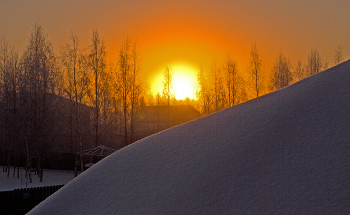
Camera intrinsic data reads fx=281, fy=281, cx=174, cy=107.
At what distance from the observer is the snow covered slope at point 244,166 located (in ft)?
10.5

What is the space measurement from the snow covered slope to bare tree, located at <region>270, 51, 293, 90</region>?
29.3 metres

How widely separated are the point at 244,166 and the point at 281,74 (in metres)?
32.7

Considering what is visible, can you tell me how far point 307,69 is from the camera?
36125 mm

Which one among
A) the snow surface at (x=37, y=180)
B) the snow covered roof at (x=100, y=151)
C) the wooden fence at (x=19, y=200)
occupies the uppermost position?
the snow covered roof at (x=100, y=151)

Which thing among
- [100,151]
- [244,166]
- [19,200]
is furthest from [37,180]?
[244,166]

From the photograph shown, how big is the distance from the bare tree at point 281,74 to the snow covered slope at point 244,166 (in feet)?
96.1

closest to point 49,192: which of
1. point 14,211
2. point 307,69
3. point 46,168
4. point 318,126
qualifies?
point 14,211

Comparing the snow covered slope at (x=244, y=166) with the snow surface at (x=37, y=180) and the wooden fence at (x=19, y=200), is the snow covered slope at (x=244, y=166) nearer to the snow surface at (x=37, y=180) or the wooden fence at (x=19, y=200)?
the wooden fence at (x=19, y=200)

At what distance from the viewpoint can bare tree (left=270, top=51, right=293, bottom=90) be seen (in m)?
33.2

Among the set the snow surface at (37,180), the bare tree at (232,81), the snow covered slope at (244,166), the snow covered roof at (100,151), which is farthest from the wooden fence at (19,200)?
the bare tree at (232,81)

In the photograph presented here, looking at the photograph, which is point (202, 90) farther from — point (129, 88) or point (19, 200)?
point (19, 200)

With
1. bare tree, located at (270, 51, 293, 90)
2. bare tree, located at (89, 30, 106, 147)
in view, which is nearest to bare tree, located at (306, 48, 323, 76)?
bare tree, located at (270, 51, 293, 90)

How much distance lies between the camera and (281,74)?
33906 mm

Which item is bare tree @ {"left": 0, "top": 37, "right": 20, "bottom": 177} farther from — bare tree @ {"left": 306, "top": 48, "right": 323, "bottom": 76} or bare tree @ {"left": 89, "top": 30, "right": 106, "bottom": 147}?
bare tree @ {"left": 306, "top": 48, "right": 323, "bottom": 76}
